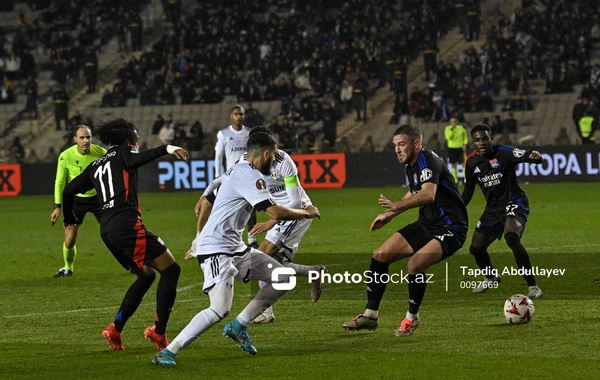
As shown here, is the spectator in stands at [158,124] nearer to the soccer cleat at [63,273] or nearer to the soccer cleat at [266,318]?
the soccer cleat at [63,273]

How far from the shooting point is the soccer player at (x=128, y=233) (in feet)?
28.2

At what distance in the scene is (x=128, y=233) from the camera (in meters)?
8.62

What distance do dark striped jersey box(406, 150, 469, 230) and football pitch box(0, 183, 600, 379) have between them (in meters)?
0.98

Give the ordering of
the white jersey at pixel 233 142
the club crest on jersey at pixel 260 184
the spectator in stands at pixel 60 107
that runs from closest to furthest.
→ the club crest on jersey at pixel 260 184
the white jersey at pixel 233 142
the spectator in stands at pixel 60 107

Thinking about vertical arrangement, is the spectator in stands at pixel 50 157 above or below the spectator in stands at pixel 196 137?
below

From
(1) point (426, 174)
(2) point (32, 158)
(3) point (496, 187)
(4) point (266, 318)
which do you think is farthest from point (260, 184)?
(2) point (32, 158)

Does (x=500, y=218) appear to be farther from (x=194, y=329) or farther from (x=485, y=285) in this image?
(x=194, y=329)

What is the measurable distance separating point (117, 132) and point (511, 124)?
25.9 m

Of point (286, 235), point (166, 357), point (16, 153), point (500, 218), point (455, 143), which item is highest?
point (286, 235)

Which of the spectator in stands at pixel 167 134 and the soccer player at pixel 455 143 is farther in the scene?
the spectator in stands at pixel 167 134

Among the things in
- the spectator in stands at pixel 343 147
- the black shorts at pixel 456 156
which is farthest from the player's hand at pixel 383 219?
the spectator in stands at pixel 343 147

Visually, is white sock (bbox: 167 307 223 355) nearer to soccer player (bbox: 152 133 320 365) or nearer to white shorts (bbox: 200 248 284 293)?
soccer player (bbox: 152 133 320 365)

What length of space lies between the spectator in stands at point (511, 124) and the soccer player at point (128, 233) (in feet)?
84.1

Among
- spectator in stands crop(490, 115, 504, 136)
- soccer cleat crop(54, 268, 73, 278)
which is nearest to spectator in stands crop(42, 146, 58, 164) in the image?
spectator in stands crop(490, 115, 504, 136)
